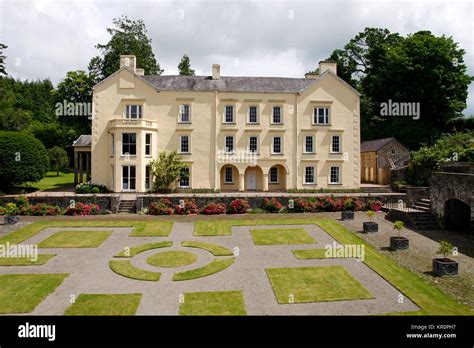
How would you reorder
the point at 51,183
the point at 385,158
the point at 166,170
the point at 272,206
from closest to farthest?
the point at 272,206 < the point at 166,170 < the point at 385,158 < the point at 51,183

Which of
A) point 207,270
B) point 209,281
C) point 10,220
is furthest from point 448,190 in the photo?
point 10,220

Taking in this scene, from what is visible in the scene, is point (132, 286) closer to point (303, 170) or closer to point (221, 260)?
point (221, 260)

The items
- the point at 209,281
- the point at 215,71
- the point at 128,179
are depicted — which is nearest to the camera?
the point at 209,281

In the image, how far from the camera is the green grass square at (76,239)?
63.8 feet

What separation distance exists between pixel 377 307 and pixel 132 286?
9.39 metres

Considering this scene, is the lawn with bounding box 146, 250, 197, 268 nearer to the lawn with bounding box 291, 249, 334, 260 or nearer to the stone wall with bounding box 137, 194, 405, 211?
the lawn with bounding box 291, 249, 334, 260

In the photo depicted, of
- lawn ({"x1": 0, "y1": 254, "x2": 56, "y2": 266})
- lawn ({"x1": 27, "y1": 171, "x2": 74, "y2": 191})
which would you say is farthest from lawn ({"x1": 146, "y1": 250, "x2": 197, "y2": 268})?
lawn ({"x1": 27, "y1": 171, "x2": 74, "y2": 191})

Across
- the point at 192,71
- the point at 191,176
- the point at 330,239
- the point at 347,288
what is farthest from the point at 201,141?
the point at 192,71

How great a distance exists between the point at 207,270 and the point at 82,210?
1679 cm

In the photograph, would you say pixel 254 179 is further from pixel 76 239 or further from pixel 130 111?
pixel 76 239

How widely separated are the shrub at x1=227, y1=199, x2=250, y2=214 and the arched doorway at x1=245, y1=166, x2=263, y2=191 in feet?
35.3

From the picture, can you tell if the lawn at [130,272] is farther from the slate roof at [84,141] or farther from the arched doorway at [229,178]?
the slate roof at [84,141]

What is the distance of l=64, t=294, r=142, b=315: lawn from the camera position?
11.3 meters

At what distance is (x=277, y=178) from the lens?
39.8 meters
